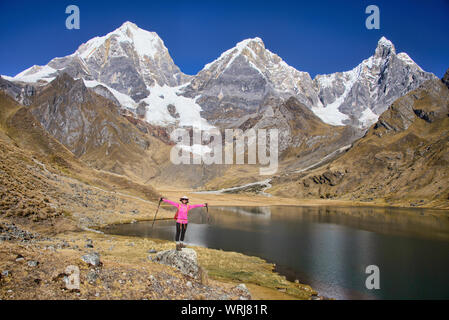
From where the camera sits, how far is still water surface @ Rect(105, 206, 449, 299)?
106 feet

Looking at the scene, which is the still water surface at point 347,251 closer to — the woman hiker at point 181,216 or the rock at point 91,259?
the woman hiker at point 181,216

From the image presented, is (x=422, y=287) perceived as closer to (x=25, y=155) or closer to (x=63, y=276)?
(x=63, y=276)

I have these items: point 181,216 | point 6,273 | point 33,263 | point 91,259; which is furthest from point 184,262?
point 6,273

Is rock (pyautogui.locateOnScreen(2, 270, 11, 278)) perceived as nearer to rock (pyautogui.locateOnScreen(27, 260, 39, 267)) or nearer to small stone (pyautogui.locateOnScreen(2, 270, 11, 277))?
→ small stone (pyautogui.locateOnScreen(2, 270, 11, 277))

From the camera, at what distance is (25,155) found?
64500 mm

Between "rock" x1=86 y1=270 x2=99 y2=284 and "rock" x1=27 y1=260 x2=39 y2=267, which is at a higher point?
"rock" x1=27 y1=260 x2=39 y2=267

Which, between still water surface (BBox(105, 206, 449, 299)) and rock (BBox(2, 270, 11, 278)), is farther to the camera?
still water surface (BBox(105, 206, 449, 299))

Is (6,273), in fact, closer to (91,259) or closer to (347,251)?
(91,259)

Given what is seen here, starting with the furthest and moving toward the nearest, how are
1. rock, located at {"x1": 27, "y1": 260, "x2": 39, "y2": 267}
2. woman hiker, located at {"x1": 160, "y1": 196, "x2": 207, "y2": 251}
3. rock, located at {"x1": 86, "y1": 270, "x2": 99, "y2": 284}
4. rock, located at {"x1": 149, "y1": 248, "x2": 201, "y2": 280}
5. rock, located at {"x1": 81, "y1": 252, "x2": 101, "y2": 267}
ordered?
woman hiker, located at {"x1": 160, "y1": 196, "x2": 207, "y2": 251} < rock, located at {"x1": 149, "y1": 248, "x2": 201, "y2": 280} < rock, located at {"x1": 81, "y1": 252, "x2": 101, "y2": 267} < rock, located at {"x1": 86, "y1": 270, "x2": 99, "y2": 284} < rock, located at {"x1": 27, "y1": 260, "x2": 39, "y2": 267}

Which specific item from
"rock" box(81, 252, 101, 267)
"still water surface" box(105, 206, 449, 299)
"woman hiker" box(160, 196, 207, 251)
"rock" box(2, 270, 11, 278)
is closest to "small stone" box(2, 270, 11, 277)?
"rock" box(2, 270, 11, 278)

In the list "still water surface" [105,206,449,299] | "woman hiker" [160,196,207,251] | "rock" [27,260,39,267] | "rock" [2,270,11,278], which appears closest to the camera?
"rock" [2,270,11,278]

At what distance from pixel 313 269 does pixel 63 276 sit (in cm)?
3195

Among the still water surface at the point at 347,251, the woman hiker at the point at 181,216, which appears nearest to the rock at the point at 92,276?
the woman hiker at the point at 181,216
